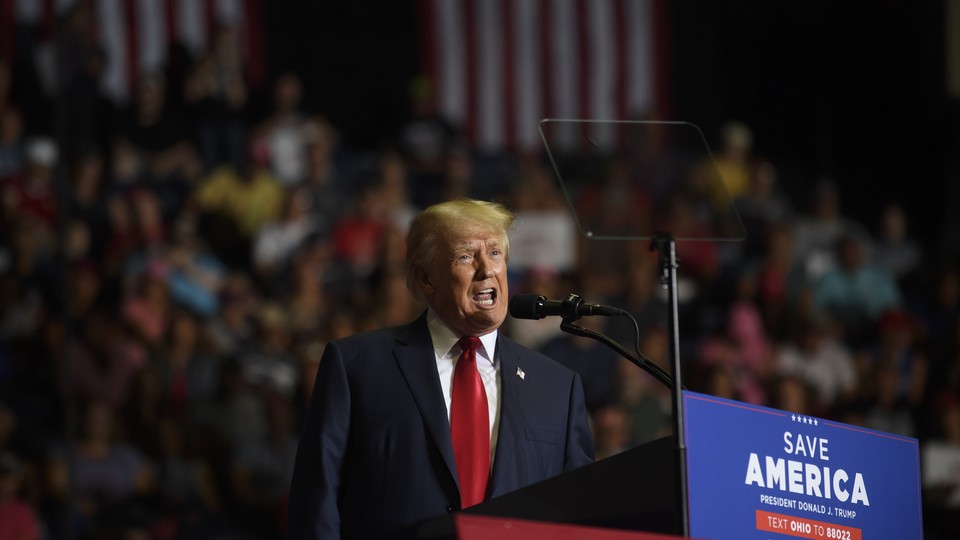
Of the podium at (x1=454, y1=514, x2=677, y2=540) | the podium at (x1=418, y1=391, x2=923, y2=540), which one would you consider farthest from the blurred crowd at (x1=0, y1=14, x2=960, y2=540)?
the podium at (x1=454, y1=514, x2=677, y2=540)

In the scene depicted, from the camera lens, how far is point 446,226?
9.94 ft

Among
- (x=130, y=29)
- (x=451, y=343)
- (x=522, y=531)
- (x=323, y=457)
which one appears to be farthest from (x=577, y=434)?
(x=130, y=29)

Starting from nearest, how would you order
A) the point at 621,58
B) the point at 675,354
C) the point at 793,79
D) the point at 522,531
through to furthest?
the point at 522,531, the point at 675,354, the point at 621,58, the point at 793,79

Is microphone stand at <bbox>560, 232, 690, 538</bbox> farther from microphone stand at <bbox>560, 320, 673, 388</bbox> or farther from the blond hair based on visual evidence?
the blond hair

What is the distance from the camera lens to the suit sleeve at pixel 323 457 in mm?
2863

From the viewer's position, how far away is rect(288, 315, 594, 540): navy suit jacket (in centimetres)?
289

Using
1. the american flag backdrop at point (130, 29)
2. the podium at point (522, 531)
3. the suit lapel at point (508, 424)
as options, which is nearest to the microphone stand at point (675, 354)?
the podium at point (522, 531)

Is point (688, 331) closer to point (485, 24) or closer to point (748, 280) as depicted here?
point (748, 280)

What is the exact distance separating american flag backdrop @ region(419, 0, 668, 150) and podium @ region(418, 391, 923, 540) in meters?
8.25

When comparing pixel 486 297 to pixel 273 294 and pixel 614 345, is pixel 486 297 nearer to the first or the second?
pixel 614 345

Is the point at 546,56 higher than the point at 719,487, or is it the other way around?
the point at 546,56

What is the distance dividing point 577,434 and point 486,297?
0.38 meters

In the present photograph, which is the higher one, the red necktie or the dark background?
the dark background

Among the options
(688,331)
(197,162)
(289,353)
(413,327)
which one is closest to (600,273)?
(688,331)
